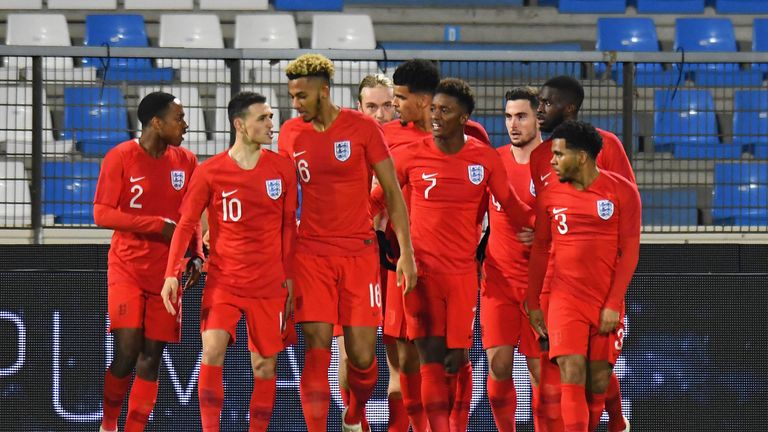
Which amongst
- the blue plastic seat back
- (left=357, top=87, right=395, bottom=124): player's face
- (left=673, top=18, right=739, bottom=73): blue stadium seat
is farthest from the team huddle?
(left=673, top=18, right=739, bottom=73): blue stadium seat

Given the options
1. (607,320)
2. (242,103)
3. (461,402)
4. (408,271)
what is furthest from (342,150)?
(461,402)

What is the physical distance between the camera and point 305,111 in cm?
727

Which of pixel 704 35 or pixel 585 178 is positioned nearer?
pixel 585 178

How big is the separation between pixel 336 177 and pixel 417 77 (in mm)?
986

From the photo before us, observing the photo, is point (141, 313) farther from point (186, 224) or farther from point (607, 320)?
point (607, 320)

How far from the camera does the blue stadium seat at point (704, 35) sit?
48.1 feet

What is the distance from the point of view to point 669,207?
32.3ft

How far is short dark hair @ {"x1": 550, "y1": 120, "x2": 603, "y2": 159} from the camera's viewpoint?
7.18 m

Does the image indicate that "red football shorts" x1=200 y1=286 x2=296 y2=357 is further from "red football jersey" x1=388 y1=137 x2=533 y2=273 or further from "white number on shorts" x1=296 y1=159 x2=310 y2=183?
"red football jersey" x1=388 y1=137 x2=533 y2=273

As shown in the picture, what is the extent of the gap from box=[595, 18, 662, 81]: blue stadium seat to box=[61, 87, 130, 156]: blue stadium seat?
20.9 feet

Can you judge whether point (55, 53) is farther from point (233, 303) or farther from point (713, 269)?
point (713, 269)

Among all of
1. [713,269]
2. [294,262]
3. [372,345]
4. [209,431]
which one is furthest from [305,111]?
[713,269]

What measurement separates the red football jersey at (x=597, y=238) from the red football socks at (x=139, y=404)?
2519mm

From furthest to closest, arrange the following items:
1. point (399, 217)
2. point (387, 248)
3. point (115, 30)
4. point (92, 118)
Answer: point (115, 30) < point (92, 118) < point (387, 248) < point (399, 217)
